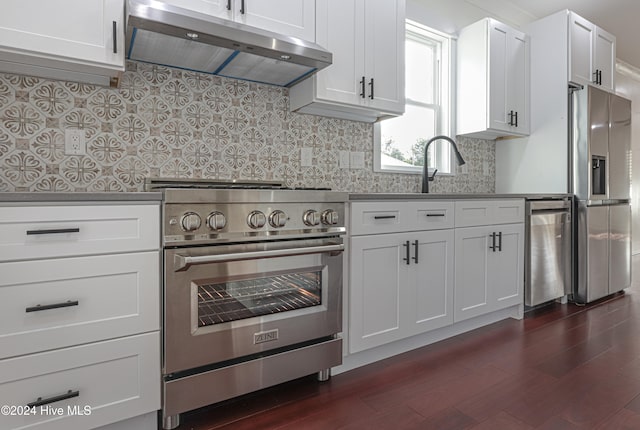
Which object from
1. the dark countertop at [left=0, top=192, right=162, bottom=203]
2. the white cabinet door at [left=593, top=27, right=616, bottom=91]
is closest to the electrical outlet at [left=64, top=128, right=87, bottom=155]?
the dark countertop at [left=0, top=192, right=162, bottom=203]

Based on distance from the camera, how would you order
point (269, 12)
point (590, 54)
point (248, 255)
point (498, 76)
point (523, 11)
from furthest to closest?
point (523, 11) < point (590, 54) < point (498, 76) < point (269, 12) < point (248, 255)

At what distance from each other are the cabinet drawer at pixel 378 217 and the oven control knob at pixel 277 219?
0.43 m

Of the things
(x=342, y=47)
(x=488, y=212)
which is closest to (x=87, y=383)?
(x=342, y=47)

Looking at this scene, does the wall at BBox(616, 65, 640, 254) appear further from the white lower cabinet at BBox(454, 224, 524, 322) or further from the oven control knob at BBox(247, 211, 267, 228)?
the oven control knob at BBox(247, 211, 267, 228)

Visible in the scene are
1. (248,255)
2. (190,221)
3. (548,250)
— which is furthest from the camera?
(548,250)

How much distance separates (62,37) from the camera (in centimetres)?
147

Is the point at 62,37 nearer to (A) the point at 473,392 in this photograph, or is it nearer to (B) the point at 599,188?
(A) the point at 473,392

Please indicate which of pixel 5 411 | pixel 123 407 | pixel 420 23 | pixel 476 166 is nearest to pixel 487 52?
pixel 420 23

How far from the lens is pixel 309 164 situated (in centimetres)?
248

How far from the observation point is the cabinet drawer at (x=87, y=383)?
1209 mm

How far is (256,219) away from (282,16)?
1.13 m

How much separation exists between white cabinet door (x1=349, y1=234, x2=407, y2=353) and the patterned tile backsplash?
0.69 metres

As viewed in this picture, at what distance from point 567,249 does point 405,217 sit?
6.60 ft

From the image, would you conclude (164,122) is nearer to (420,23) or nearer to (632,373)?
(420,23)
